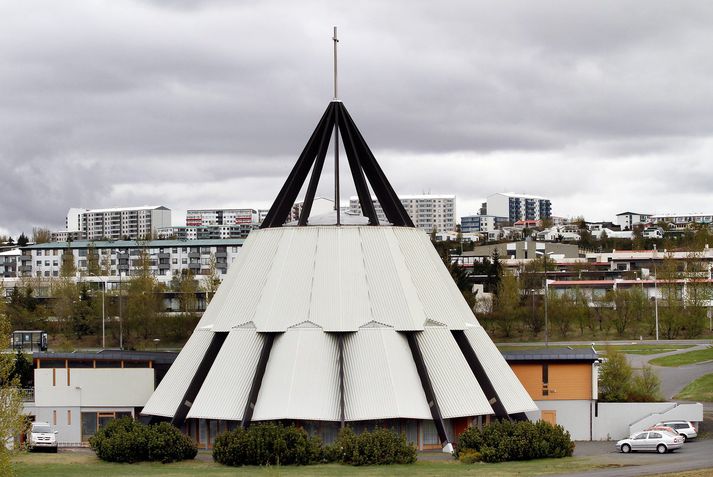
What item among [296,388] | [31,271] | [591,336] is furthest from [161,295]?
[296,388]

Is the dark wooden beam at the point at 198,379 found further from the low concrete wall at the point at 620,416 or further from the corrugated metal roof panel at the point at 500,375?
the low concrete wall at the point at 620,416

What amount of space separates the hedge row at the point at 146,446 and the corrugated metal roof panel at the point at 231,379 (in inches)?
85.8

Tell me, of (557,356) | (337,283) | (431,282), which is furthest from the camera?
(557,356)

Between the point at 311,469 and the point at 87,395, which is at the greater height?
the point at 87,395

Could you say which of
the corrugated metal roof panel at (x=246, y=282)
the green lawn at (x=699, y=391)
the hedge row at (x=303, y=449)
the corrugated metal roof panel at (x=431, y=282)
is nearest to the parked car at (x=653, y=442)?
the corrugated metal roof panel at (x=431, y=282)

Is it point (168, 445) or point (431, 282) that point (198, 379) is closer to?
point (168, 445)

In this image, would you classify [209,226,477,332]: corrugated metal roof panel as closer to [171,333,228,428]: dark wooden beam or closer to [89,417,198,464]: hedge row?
[171,333,228,428]: dark wooden beam

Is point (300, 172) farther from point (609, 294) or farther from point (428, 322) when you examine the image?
point (609, 294)

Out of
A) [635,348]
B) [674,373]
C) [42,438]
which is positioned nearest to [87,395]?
[42,438]

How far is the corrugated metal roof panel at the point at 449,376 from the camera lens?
162 feet

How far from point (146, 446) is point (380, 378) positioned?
1016 cm

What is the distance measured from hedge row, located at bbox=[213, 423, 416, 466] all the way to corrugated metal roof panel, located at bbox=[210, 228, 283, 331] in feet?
28.7

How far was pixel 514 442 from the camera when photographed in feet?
149

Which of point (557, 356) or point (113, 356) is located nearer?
point (557, 356)
